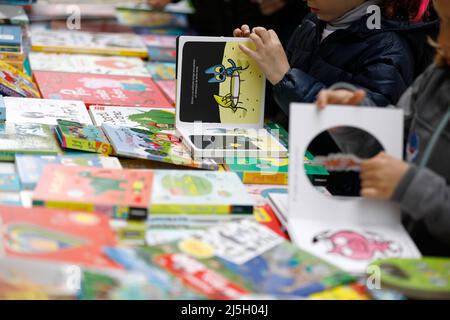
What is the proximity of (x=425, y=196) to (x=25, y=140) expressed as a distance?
41.4 inches

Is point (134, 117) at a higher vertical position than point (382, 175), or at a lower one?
lower

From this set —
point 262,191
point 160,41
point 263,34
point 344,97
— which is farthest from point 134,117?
point 160,41

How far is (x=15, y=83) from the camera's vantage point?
2439 mm

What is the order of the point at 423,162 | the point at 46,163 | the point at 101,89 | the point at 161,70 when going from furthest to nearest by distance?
1. the point at 161,70
2. the point at 101,89
3. the point at 46,163
4. the point at 423,162

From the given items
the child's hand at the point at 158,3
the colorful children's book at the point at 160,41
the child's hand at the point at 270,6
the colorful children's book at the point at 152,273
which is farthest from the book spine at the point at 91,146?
the child's hand at the point at 158,3

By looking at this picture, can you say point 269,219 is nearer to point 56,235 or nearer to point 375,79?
point 56,235

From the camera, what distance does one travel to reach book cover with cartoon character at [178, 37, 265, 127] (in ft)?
7.04

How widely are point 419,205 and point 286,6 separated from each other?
208 cm

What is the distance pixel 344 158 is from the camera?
1.83 m

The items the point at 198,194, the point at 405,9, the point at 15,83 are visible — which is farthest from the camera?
the point at 15,83

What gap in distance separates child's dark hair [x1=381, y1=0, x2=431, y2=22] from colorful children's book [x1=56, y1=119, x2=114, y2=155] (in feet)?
3.01

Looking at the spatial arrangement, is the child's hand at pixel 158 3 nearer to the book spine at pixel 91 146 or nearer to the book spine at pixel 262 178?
the book spine at pixel 91 146

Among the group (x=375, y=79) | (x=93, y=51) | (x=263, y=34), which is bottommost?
(x=93, y=51)

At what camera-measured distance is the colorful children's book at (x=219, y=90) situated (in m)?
2.14
